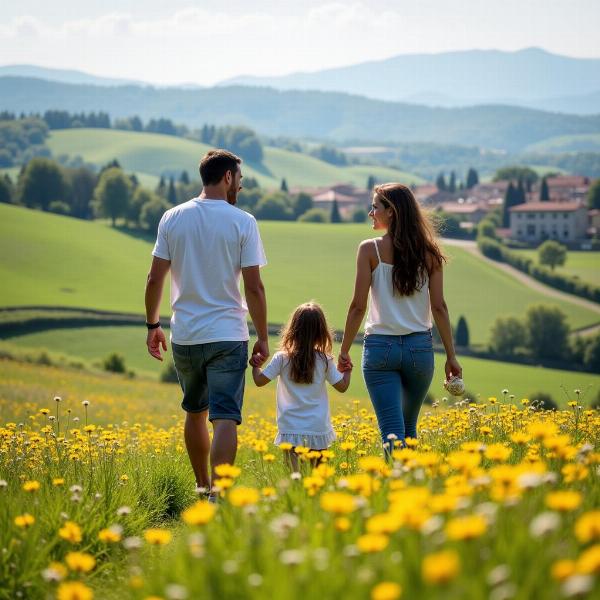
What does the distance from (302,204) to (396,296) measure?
474 feet

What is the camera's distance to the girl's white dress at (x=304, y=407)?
6.43m

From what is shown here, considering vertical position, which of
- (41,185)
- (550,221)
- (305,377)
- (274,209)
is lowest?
(274,209)

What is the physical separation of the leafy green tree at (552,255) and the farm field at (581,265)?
95cm

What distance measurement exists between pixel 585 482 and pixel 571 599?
2119mm

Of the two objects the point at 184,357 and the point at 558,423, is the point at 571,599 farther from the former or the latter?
the point at 558,423

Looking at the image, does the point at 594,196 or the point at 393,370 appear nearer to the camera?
the point at 393,370

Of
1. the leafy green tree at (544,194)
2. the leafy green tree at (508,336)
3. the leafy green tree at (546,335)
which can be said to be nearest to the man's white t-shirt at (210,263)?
the leafy green tree at (546,335)

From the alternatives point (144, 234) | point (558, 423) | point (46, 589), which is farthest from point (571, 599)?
point (144, 234)

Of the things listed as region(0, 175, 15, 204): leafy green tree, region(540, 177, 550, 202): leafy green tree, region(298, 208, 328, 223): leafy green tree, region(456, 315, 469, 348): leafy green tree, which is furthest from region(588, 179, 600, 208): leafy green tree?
region(0, 175, 15, 204): leafy green tree

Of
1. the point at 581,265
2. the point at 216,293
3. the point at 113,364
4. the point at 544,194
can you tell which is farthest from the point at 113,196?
the point at 216,293

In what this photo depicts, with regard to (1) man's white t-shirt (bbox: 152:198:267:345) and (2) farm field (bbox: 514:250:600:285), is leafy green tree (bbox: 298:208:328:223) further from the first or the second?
(1) man's white t-shirt (bbox: 152:198:267:345)

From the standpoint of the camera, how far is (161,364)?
2594 inches

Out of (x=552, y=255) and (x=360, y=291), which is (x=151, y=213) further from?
(x=360, y=291)

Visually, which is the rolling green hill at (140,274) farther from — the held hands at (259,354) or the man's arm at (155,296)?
the held hands at (259,354)
